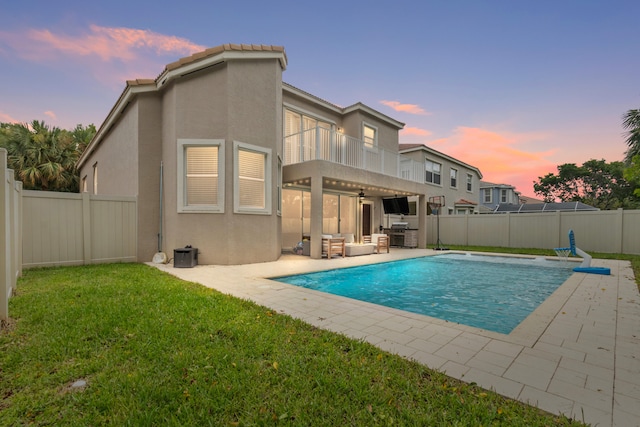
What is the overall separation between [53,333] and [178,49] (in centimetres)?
1228

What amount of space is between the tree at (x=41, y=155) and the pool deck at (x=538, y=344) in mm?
20800

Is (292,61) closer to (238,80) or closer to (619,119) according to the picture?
(238,80)

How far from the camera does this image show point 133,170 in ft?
31.2

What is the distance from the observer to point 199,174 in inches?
338

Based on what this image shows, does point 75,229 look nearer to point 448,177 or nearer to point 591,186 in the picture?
point 448,177

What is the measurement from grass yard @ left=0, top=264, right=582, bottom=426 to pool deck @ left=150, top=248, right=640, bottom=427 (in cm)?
26

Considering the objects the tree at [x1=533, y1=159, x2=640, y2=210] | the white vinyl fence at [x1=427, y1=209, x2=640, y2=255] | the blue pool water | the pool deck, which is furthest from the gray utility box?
the tree at [x1=533, y1=159, x2=640, y2=210]

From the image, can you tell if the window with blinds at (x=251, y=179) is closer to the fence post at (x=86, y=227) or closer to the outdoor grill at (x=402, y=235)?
the fence post at (x=86, y=227)

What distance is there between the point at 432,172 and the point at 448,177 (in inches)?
85.5

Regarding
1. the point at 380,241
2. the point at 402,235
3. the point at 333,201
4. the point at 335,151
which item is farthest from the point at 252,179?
the point at 402,235

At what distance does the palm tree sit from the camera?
11898mm

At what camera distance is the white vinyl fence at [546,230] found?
39.7ft

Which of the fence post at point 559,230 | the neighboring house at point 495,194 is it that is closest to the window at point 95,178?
the fence post at point 559,230

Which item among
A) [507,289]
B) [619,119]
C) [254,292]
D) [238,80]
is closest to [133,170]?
[238,80]
